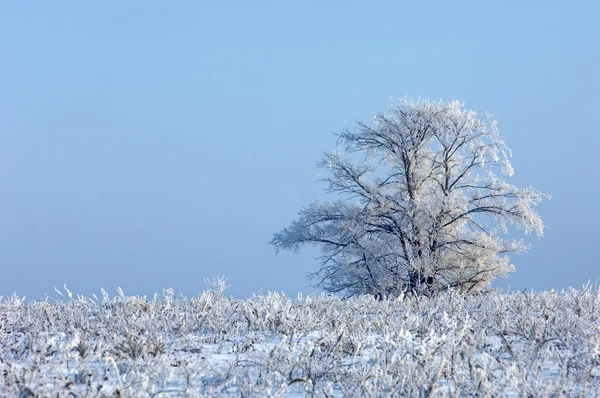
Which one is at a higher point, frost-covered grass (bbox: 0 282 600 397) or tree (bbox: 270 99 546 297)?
tree (bbox: 270 99 546 297)

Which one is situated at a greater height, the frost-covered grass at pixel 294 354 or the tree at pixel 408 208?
the tree at pixel 408 208

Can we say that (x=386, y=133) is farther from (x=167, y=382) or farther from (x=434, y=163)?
(x=167, y=382)

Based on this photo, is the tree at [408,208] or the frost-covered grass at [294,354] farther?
the tree at [408,208]

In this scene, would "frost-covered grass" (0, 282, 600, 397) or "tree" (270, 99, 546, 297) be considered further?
"tree" (270, 99, 546, 297)

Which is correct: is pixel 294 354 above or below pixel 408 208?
below

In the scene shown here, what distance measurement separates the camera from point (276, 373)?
3180mm

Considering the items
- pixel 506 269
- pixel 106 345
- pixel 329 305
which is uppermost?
pixel 506 269

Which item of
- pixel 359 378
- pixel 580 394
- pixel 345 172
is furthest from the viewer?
pixel 345 172

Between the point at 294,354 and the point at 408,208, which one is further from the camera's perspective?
the point at 408,208

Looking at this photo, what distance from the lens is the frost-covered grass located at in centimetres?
296

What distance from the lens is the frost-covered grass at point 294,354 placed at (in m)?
2.96

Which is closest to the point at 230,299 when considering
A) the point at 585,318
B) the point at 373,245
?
the point at 585,318

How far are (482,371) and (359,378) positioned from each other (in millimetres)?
641

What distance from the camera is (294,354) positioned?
3.94m
